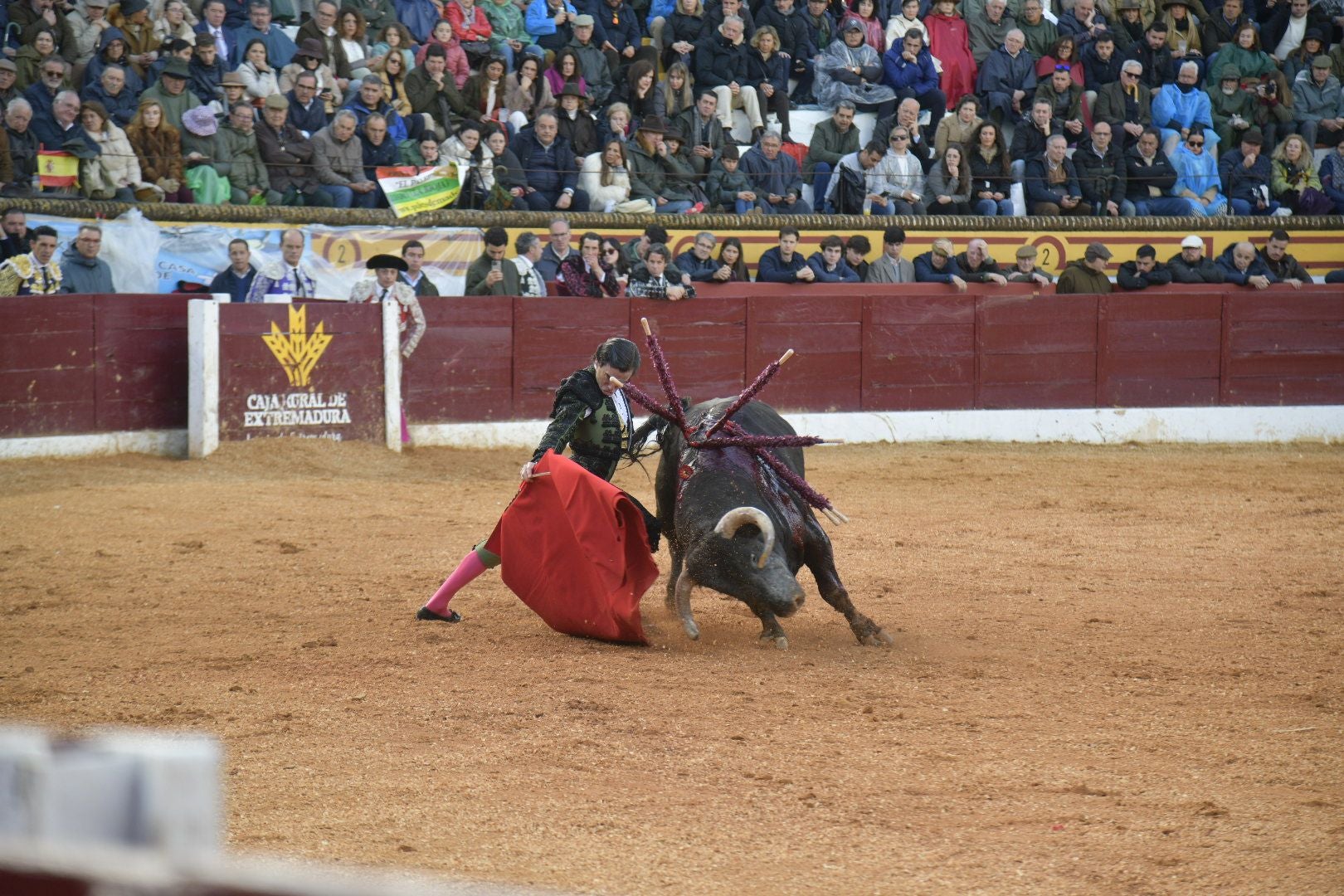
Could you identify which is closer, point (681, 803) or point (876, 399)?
point (681, 803)

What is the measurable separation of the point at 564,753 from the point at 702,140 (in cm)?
1052

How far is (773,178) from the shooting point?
14078mm

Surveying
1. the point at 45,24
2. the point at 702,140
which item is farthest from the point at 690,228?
the point at 45,24

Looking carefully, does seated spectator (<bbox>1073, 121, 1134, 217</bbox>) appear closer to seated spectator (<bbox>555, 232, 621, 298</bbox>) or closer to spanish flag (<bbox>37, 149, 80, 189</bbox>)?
seated spectator (<bbox>555, 232, 621, 298</bbox>)

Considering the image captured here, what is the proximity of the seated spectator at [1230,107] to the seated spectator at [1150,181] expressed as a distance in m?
1.00

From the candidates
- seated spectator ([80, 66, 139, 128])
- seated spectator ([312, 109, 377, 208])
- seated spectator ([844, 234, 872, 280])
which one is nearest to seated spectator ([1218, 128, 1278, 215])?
seated spectator ([844, 234, 872, 280])

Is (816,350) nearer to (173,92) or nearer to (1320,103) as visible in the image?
(173,92)

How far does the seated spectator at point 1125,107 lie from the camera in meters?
15.1

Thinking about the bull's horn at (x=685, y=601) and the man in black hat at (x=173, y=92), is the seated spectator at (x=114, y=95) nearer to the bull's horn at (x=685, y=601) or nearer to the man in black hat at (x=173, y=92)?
the man in black hat at (x=173, y=92)

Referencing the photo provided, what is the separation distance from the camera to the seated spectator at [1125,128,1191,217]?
49.6ft

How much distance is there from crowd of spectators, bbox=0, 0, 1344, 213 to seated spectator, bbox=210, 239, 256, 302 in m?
0.85

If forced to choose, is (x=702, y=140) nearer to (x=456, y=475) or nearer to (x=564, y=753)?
(x=456, y=475)

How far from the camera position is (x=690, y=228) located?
13.5m

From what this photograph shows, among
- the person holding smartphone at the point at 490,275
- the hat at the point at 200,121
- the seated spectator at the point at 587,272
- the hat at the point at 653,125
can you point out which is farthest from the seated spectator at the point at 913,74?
the hat at the point at 200,121
